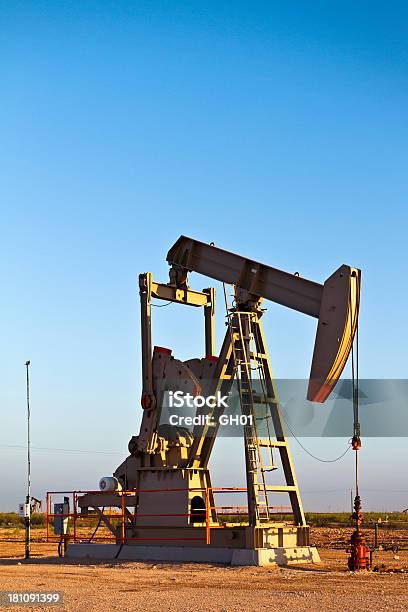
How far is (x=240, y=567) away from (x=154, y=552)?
7.60 ft

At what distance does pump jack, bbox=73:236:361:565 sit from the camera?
14.7 meters

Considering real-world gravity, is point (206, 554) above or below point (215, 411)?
below

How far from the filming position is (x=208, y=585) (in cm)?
1257

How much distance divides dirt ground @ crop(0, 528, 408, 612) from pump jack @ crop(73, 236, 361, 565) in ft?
2.44

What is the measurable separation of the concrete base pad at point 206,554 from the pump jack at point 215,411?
0.07 feet

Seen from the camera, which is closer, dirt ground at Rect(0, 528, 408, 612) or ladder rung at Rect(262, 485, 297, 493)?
dirt ground at Rect(0, 528, 408, 612)

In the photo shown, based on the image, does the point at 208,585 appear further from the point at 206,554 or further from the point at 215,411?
the point at 215,411

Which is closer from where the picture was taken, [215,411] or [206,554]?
[206,554]

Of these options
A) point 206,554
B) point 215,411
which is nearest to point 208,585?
point 206,554

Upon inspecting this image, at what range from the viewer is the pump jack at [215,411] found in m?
14.7

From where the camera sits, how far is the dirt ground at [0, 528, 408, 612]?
413 inches

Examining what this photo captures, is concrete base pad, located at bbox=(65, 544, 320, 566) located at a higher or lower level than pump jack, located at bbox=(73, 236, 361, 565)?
lower

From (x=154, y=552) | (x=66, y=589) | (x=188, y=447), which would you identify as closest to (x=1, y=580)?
(x=66, y=589)

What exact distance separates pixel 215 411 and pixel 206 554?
2626 mm
